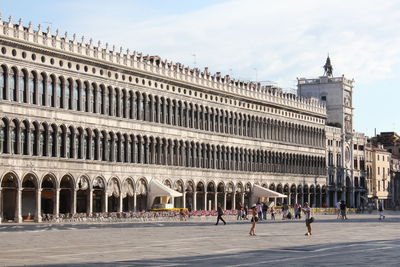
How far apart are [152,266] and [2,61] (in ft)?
146

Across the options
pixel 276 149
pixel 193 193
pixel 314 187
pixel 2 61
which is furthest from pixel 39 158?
pixel 314 187

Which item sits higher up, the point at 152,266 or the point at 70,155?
the point at 70,155

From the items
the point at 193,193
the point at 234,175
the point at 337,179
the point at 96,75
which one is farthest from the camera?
the point at 337,179

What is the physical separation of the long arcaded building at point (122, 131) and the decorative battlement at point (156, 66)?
113 millimetres

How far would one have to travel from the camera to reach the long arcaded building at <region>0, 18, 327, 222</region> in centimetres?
6669

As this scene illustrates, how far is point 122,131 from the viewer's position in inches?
3095

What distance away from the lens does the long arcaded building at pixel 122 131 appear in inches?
2625

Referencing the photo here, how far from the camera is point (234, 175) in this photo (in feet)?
321

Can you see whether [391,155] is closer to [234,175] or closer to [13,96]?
[234,175]

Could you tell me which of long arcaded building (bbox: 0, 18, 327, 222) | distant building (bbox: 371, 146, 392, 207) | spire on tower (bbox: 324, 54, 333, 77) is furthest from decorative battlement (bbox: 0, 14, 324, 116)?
distant building (bbox: 371, 146, 392, 207)

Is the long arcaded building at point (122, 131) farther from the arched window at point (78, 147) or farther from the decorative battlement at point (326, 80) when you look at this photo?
the decorative battlement at point (326, 80)

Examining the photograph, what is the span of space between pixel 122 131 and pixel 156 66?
8.39 meters

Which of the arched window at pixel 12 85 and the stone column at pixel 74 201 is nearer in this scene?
the arched window at pixel 12 85

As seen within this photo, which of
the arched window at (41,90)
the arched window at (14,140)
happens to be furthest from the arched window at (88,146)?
the arched window at (14,140)
